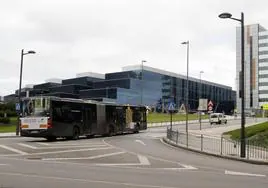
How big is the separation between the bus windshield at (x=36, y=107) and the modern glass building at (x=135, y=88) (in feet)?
318

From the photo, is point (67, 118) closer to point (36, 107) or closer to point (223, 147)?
point (36, 107)

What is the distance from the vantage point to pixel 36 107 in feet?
115

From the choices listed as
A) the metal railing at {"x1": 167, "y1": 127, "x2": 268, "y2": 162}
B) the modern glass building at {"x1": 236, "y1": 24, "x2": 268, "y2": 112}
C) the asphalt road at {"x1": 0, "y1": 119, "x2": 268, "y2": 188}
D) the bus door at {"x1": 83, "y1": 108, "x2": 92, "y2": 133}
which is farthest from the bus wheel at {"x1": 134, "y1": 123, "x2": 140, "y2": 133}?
the modern glass building at {"x1": 236, "y1": 24, "x2": 268, "y2": 112}

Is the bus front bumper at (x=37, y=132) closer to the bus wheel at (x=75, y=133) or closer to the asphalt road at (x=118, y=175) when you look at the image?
the bus wheel at (x=75, y=133)

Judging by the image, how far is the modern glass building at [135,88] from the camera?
461 ft

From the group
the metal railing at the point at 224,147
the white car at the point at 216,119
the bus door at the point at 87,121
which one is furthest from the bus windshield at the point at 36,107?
the white car at the point at 216,119

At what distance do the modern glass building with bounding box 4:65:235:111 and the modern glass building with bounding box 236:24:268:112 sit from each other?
47.1ft

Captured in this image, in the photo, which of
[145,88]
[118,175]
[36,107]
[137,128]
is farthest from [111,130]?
[145,88]

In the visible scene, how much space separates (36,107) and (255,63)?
126 m

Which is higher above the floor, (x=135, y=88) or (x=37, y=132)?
(x=135, y=88)

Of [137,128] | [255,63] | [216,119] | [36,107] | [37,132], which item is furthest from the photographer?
[255,63]

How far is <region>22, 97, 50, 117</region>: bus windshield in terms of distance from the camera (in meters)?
34.7

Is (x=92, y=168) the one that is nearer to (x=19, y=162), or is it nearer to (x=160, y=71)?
(x=19, y=162)

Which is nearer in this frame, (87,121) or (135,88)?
(87,121)
